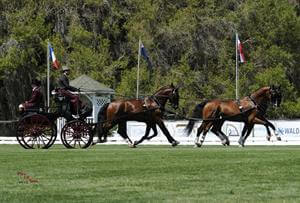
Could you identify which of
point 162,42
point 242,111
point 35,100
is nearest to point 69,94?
point 35,100

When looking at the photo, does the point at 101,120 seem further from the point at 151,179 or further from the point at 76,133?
the point at 151,179

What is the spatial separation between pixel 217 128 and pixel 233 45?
2828cm

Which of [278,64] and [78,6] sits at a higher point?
[78,6]

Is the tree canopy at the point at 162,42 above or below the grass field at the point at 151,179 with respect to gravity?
above

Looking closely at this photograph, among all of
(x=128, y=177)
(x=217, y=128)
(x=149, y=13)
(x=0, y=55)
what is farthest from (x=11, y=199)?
(x=149, y=13)

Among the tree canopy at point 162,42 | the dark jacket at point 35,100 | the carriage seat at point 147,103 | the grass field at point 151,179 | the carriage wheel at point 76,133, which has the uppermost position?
the tree canopy at point 162,42

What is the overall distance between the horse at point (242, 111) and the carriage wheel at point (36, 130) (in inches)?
251

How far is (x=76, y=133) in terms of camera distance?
25.8m

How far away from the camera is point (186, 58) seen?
2229 inches

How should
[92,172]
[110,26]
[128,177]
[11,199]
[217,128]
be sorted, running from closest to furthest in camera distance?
[11,199], [128,177], [92,172], [217,128], [110,26]

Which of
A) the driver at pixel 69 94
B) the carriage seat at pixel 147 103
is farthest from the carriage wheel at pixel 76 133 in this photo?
the carriage seat at pixel 147 103

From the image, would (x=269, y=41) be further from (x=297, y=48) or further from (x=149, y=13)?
(x=149, y=13)

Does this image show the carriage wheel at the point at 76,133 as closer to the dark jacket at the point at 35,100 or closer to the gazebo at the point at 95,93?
the dark jacket at the point at 35,100

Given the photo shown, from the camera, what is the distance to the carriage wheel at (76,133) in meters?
25.6
